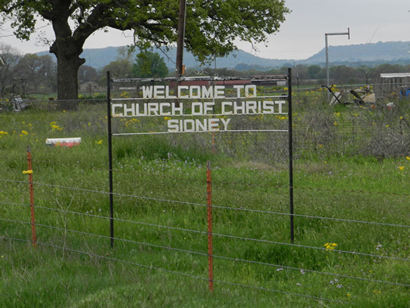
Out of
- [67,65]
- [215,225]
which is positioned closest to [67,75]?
[67,65]

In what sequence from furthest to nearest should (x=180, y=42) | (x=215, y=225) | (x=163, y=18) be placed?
(x=163, y=18) < (x=180, y=42) < (x=215, y=225)

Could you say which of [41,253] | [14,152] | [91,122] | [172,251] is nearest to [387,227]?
[172,251]

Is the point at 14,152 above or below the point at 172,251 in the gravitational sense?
above

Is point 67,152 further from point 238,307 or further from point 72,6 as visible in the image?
point 72,6

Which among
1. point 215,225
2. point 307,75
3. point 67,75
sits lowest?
point 215,225

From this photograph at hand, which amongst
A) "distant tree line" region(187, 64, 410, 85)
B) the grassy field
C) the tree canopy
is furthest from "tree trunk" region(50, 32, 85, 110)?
the grassy field

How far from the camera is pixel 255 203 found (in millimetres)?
8453

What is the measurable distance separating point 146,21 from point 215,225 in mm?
24779

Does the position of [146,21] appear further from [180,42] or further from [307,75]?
[307,75]

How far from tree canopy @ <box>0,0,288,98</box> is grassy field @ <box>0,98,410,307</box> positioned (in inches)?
686

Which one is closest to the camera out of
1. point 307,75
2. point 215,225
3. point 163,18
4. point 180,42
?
point 215,225

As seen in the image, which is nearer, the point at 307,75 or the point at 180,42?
the point at 180,42

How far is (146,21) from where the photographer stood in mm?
31188

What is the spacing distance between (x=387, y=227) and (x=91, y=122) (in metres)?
11.6
